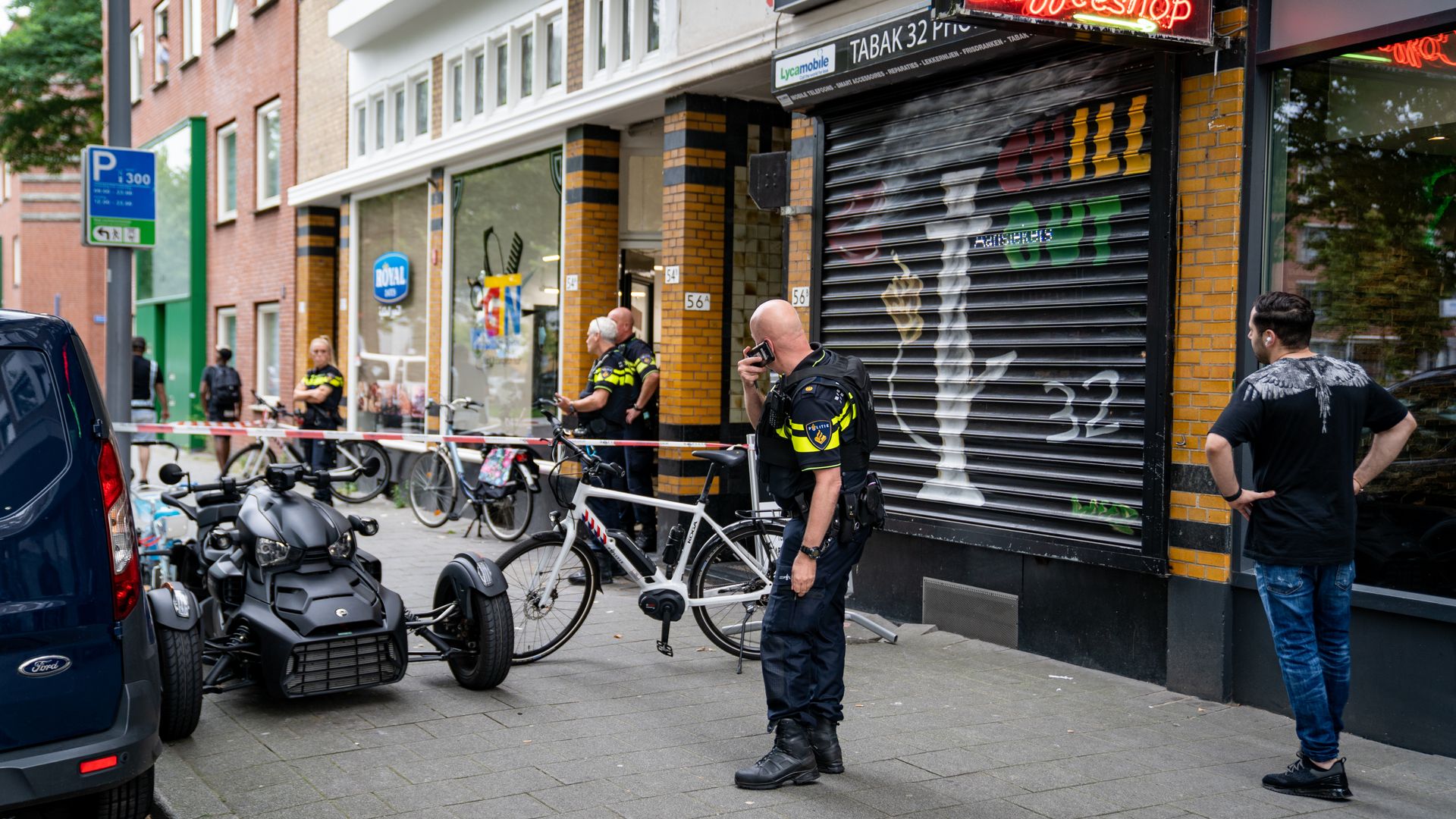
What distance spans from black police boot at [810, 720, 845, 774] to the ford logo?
8.89ft

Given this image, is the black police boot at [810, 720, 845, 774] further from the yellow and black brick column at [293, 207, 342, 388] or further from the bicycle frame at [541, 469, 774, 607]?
the yellow and black brick column at [293, 207, 342, 388]

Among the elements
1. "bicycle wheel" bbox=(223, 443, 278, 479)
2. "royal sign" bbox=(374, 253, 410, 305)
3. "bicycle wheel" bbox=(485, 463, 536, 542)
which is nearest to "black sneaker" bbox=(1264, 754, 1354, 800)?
"bicycle wheel" bbox=(485, 463, 536, 542)

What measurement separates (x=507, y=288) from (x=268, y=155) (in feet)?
28.7

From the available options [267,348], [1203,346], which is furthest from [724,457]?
[267,348]

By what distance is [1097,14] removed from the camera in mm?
5977

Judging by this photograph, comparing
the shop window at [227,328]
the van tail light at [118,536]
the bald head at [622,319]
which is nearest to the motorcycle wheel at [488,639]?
the van tail light at [118,536]

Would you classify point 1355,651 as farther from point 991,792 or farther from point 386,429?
point 386,429

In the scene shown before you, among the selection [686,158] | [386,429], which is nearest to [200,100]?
[386,429]

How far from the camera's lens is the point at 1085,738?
571 cm

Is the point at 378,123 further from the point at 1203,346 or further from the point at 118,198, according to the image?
the point at 1203,346

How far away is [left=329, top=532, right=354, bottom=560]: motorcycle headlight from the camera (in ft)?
19.7

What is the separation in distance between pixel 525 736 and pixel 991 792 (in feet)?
6.57

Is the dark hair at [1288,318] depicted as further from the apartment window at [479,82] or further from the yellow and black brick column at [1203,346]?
the apartment window at [479,82]

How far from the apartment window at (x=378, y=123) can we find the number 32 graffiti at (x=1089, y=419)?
37.4ft
